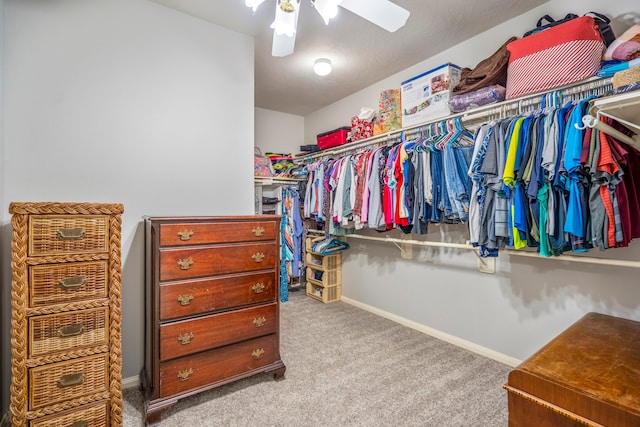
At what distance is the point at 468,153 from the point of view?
82.4 inches

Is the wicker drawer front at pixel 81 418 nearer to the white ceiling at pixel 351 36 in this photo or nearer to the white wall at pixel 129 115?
the white wall at pixel 129 115

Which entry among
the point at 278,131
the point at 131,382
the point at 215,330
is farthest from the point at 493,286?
the point at 278,131

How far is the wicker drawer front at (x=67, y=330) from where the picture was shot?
51.3 inches

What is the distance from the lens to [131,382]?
1954 millimetres

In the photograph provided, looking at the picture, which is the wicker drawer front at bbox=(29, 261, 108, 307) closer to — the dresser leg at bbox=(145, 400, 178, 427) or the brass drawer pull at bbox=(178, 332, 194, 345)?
the brass drawer pull at bbox=(178, 332, 194, 345)

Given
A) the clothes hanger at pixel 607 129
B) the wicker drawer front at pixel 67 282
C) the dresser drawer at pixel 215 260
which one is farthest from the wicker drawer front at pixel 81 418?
the clothes hanger at pixel 607 129

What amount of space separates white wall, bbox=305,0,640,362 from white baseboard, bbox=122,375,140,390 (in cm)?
222

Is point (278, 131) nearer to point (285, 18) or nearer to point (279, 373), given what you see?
point (285, 18)

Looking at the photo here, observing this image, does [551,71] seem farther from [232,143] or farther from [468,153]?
[232,143]

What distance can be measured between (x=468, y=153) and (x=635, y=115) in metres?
0.99

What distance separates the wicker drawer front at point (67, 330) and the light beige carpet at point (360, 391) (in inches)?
22.9

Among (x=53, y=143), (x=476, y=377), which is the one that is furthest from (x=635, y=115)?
(x=53, y=143)

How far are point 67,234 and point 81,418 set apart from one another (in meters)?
0.84

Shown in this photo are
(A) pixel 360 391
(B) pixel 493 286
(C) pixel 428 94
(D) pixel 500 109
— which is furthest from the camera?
(C) pixel 428 94
